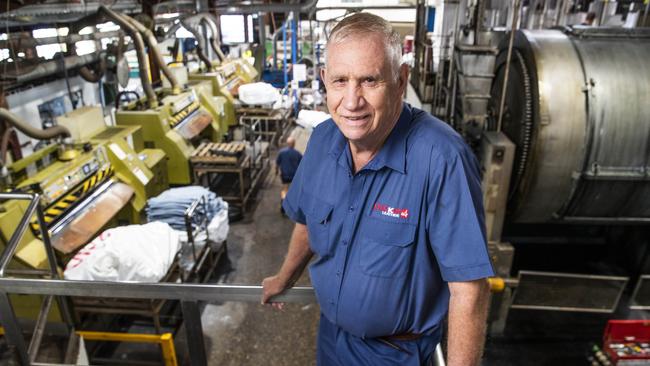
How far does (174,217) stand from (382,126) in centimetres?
436

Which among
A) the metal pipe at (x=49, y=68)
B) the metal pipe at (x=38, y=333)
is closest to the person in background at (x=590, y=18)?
the metal pipe at (x=38, y=333)

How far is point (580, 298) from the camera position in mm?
4629

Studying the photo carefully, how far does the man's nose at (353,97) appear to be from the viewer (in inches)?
54.5

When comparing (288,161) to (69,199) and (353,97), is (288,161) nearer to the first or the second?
(69,199)

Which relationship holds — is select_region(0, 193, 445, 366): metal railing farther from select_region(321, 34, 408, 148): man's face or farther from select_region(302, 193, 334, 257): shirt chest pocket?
select_region(321, 34, 408, 148): man's face

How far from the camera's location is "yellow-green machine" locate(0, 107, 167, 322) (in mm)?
4043

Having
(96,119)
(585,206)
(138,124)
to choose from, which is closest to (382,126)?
(585,206)

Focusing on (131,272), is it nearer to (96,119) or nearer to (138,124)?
(96,119)

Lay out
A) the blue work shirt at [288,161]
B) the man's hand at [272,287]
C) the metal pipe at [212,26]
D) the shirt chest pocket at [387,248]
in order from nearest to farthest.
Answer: the shirt chest pocket at [387,248], the man's hand at [272,287], the blue work shirt at [288,161], the metal pipe at [212,26]

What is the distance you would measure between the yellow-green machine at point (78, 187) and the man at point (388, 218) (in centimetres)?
344

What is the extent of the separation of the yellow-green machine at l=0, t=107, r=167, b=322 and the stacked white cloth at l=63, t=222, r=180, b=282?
35 centimetres

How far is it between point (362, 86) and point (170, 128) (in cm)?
687

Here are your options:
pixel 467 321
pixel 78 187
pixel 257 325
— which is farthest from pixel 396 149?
pixel 78 187

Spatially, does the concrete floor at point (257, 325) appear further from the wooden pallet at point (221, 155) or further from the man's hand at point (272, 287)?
the man's hand at point (272, 287)
